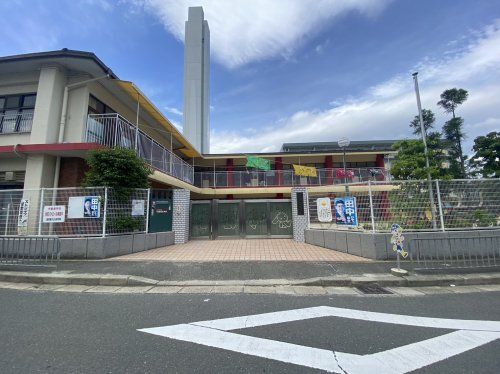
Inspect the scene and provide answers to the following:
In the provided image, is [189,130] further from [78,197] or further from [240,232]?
[78,197]

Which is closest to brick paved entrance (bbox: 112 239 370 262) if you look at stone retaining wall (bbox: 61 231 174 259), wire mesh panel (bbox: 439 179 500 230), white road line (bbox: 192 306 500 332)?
stone retaining wall (bbox: 61 231 174 259)

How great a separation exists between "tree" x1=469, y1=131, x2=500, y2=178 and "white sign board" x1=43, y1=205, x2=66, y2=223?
1733cm

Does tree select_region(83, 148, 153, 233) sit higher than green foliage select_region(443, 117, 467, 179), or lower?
lower

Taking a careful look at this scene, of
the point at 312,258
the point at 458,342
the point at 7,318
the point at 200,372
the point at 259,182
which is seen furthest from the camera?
the point at 259,182

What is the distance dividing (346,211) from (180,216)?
7.76 m

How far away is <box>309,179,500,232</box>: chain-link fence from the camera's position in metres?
8.12

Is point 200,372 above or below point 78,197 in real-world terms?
below

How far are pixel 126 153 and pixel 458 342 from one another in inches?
386

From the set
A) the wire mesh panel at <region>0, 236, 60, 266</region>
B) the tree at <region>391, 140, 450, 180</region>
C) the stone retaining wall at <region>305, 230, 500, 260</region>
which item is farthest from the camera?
the tree at <region>391, 140, 450, 180</region>

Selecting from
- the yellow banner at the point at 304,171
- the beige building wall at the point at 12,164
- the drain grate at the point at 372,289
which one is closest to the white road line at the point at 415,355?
the drain grate at the point at 372,289

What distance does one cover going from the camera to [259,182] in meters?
20.5

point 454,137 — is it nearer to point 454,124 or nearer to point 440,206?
point 454,124

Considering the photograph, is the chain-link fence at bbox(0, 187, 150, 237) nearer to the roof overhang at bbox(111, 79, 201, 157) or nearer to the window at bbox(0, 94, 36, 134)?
the window at bbox(0, 94, 36, 134)

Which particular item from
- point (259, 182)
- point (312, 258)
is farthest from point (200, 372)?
point (259, 182)
